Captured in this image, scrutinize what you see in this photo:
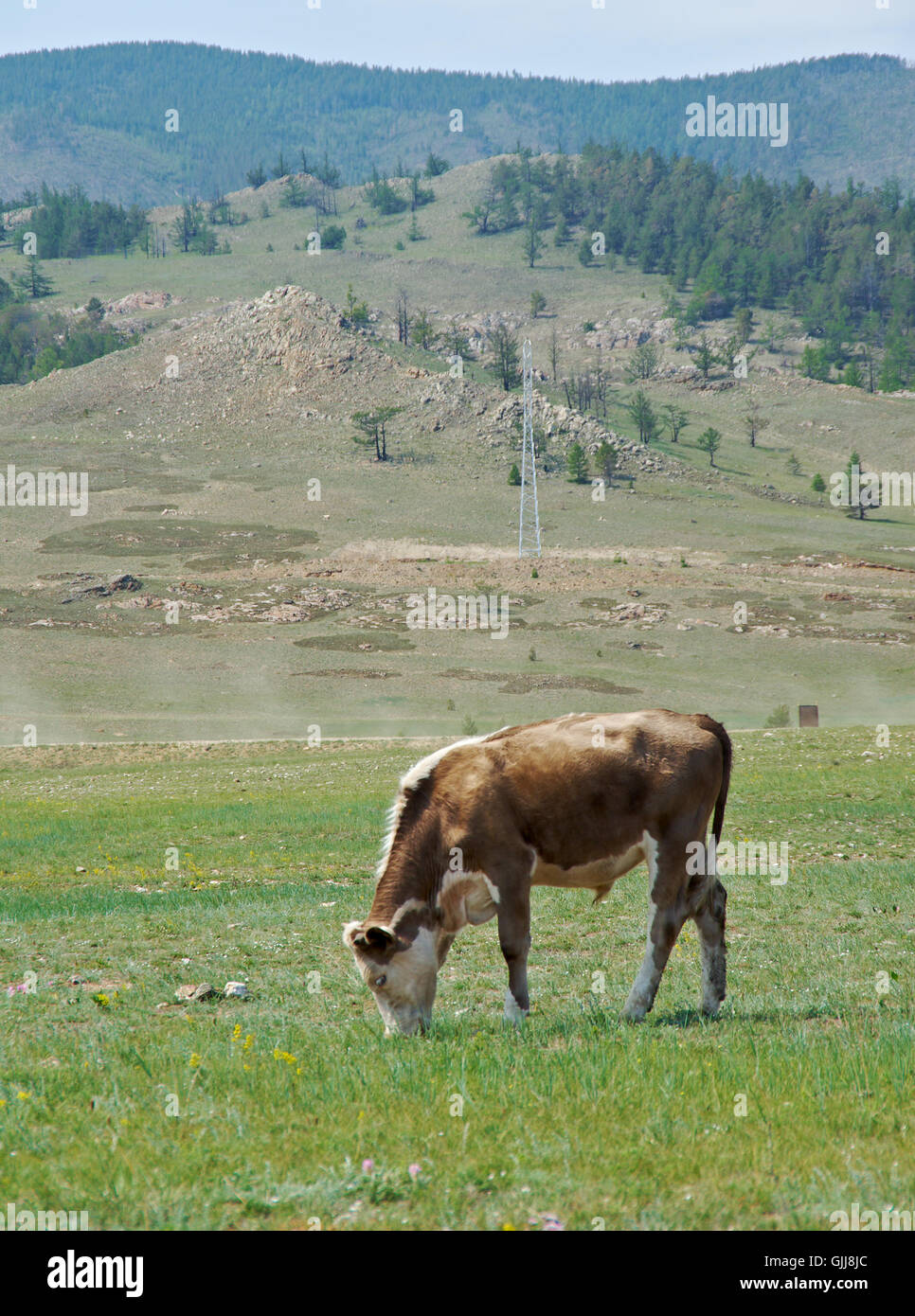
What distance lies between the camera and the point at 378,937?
9.07m

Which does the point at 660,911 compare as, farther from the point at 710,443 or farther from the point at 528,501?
Answer: the point at 710,443

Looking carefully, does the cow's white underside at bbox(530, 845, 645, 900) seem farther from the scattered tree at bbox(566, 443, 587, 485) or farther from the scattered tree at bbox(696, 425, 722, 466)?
the scattered tree at bbox(696, 425, 722, 466)

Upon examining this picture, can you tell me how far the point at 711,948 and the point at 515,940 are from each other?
184 centimetres

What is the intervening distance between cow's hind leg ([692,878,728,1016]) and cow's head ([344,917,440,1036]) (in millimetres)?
2501

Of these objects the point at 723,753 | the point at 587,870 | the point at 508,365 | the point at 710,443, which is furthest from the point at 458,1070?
the point at 508,365

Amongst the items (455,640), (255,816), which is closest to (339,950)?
(255,816)

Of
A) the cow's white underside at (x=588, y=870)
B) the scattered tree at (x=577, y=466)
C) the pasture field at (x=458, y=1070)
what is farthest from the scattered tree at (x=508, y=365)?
the cow's white underside at (x=588, y=870)

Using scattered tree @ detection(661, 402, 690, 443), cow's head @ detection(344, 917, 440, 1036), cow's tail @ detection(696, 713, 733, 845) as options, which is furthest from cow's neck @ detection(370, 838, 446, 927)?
scattered tree @ detection(661, 402, 690, 443)

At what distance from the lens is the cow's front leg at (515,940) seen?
9547mm

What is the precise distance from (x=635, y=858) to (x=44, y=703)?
185 ft

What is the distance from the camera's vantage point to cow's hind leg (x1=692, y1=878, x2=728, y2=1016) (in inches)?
391

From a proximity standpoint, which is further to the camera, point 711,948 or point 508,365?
point 508,365
